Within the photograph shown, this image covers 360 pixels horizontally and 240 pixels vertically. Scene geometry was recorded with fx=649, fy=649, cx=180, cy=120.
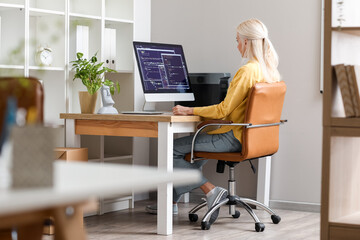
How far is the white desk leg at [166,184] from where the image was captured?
391 centimetres

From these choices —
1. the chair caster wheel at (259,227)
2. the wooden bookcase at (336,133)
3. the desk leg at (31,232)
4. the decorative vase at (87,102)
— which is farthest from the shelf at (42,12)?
the desk leg at (31,232)

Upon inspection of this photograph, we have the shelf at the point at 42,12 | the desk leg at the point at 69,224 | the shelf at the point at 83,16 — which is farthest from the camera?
the shelf at the point at 83,16

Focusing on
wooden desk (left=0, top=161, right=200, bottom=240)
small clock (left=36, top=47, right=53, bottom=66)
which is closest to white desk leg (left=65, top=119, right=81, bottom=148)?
small clock (left=36, top=47, right=53, bottom=66)

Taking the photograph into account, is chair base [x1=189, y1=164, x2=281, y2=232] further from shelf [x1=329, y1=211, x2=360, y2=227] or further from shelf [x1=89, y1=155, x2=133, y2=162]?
shelf [x1=329, y1=211, x2=360, y2=227]

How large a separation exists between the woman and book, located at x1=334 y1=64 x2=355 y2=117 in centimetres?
114

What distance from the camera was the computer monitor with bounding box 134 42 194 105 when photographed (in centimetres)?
431

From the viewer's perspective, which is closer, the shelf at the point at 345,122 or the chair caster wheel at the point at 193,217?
the shelf at the point at 345,122

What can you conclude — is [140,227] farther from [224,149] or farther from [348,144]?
[348,144]

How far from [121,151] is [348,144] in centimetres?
234

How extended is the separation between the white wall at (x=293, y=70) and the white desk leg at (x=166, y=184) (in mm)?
1296

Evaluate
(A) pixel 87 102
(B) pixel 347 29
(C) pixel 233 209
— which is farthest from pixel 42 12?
(B) pixel 347 29

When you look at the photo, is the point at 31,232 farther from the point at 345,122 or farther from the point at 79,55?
the point at 79,55

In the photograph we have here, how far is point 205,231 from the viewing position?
406cm

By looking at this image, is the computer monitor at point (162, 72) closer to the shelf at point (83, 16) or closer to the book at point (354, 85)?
the shelf at point (83, 16)
